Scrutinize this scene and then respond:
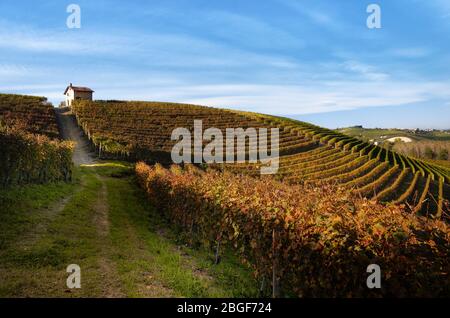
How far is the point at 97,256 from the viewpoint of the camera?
10.8 metres

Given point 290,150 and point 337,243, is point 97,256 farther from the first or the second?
point 290,150

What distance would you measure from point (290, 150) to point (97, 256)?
217ft

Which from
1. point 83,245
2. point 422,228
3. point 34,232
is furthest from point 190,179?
point 422,228

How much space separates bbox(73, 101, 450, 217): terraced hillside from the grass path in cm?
2962

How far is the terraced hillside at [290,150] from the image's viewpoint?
54.7 m

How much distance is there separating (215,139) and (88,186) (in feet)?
172

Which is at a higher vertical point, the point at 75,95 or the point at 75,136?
the point at 75,95

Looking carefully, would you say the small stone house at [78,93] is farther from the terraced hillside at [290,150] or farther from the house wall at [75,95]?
the terraced hillside at [290,150]

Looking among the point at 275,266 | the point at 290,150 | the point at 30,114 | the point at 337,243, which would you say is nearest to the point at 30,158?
the point at 275,266

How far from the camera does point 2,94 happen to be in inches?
3597

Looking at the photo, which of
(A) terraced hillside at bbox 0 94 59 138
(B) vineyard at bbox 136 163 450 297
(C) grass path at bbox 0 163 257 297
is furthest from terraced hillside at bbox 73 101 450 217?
(B) vineyard at bbox 136 163 450 297

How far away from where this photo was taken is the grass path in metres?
8.44

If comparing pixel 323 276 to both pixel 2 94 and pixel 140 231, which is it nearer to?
pixel 140 231

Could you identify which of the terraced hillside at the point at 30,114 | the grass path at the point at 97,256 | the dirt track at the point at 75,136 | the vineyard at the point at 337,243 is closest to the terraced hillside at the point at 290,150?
the dirt track at the point at 75,136
